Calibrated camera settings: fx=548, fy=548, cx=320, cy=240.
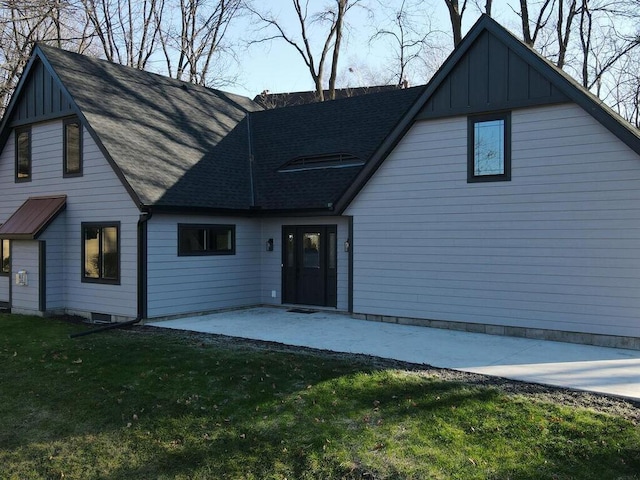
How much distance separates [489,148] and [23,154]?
1161 centimetres

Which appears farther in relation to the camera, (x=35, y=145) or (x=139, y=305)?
(x=35, y=145)

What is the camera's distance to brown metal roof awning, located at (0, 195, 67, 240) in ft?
40.9

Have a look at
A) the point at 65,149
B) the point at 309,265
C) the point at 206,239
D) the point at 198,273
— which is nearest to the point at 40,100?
the point at 65,149

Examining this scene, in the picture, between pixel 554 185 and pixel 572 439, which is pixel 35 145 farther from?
pixel 572 439

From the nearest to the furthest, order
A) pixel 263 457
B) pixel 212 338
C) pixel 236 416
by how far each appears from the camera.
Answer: pixel 263 457
pixel 236 416
pixel 212 338

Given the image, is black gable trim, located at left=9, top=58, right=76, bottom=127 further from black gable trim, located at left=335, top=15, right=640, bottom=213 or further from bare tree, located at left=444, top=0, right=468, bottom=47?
bare tree, located at left=444, top=0, right=468, bottom=47

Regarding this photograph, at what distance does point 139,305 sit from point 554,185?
8.31 m

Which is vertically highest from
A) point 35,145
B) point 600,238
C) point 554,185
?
point 35,145

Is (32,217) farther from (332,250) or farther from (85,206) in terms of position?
(332,250)

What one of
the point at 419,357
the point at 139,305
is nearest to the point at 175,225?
the point at 139,305

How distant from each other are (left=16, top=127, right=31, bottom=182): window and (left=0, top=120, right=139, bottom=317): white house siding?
0.69 feet

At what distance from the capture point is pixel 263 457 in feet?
16.3

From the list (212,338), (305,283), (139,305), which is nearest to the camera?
(212,338)

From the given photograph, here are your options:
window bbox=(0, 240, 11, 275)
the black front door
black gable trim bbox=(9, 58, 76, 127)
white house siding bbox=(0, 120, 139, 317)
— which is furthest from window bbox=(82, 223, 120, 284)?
the black front door
